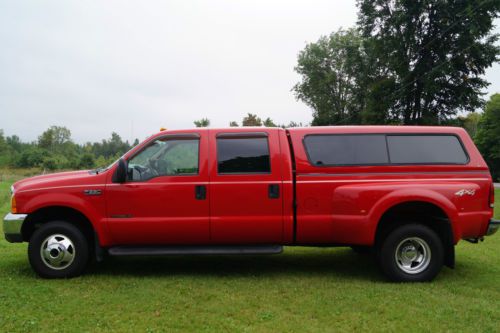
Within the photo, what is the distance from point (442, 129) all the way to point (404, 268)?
1922 millimetres

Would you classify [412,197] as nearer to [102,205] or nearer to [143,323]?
[143,323]

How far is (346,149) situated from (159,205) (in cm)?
251

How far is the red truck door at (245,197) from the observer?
213 inches

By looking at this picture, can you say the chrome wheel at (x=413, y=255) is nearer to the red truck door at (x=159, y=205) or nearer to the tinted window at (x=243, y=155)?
the tinted window at (x=243, y=155)

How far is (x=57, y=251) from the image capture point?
5414mm

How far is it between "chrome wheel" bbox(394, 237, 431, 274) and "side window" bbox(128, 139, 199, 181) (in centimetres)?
283

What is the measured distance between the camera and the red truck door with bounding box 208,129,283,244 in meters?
5.40

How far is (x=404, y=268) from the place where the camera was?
545 cm

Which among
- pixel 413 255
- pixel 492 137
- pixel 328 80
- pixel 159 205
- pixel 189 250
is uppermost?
pixel 328 80

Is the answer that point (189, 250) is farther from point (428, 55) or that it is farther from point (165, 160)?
point (428, 55)

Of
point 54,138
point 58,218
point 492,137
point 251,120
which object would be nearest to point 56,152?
point 54,138

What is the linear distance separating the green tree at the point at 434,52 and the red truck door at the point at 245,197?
20438mm

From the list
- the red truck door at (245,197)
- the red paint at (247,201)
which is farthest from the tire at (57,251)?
the red truck door at (245,197)

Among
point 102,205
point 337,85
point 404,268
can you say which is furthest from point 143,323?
point 337,85
